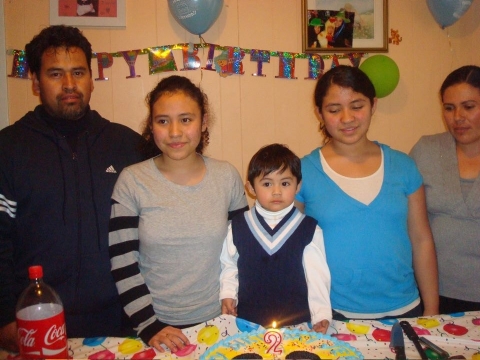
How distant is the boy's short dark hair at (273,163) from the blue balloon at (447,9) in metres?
1.84

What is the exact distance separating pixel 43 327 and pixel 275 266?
0.70m

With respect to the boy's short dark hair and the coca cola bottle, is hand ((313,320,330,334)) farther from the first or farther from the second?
the coca cola bottle

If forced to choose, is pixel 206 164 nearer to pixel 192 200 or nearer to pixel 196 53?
pixel 192 200

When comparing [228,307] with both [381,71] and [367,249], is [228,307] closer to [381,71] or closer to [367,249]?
[367,249]

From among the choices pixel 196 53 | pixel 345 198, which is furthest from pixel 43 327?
pixel 196 53

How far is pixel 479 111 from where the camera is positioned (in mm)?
1621

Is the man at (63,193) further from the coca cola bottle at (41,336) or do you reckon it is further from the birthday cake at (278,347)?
the birthday cake at (278,347)

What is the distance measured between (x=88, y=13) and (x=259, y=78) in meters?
1.11

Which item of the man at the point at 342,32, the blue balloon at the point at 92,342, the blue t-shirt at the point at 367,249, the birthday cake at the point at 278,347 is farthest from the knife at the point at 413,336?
the man at the point at 342,32

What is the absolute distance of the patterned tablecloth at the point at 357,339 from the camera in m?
1.02

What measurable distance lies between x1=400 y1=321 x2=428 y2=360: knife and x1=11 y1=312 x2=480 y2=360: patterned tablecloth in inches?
0.7

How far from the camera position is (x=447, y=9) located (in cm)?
250

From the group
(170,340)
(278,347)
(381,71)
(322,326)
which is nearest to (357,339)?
(322,326)

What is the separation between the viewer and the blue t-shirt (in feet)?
4.50
